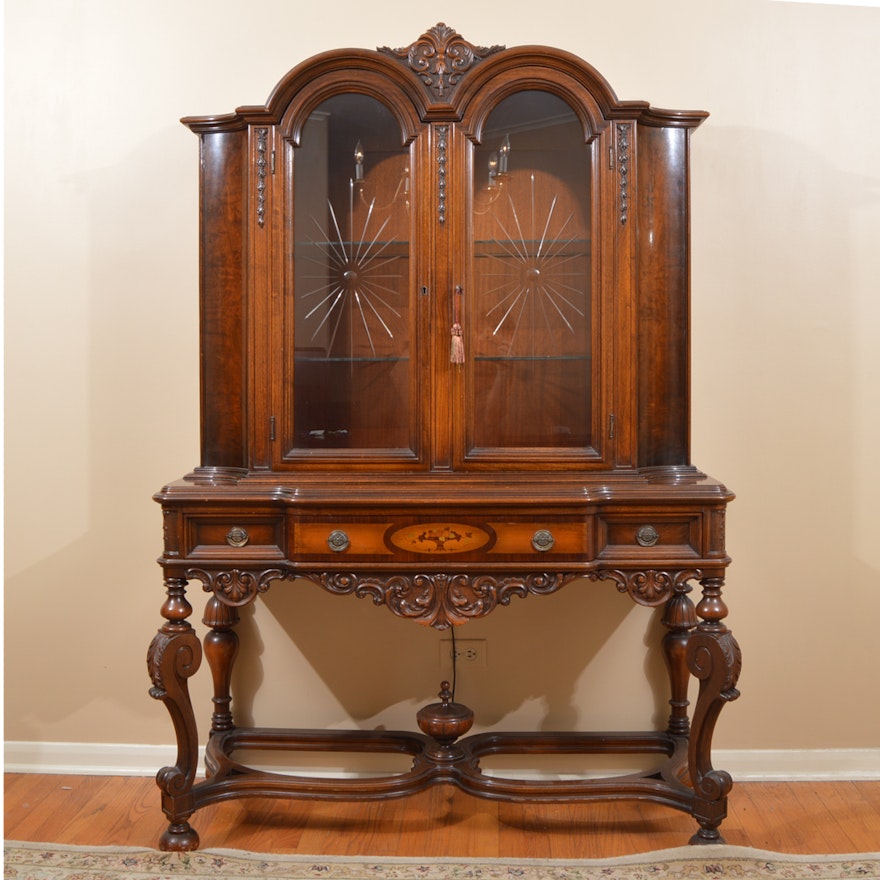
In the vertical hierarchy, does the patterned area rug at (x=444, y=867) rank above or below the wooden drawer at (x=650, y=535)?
below

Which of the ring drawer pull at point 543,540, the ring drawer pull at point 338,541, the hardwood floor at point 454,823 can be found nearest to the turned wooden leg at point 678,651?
the hardwood floor at point 454,823

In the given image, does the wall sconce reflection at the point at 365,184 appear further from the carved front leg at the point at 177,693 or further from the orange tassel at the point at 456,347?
the carved front leg at the point at 177,693

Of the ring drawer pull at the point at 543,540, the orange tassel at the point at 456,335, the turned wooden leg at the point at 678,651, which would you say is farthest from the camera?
the turned wooden leg at the point at 678,651

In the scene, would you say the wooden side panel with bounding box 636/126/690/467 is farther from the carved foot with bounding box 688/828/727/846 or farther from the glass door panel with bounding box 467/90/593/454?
the carved foot with bounding box 688/828/727/846

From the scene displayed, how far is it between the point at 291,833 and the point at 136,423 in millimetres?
1130

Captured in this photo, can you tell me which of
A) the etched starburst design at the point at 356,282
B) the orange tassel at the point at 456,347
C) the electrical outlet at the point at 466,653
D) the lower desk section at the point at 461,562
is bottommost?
the electrical outlet at the point at 466,653

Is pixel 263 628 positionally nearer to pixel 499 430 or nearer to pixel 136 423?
pixel 136 423

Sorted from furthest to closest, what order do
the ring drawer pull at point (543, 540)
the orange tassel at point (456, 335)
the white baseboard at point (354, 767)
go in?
the white baseboard at point (354, 767), the orange tassel at point (456, 335), the ring drawer pull at point (543, 540)

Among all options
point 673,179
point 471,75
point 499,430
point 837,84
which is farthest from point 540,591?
point 837,84

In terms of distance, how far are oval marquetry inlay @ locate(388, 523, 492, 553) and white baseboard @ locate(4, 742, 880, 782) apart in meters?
0.86

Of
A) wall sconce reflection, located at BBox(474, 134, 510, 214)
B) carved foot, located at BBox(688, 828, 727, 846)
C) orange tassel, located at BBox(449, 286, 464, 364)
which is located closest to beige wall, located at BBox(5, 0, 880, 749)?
carved foot, located at BBox(688, 828, 727, 846)

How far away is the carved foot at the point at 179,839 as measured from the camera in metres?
2.08

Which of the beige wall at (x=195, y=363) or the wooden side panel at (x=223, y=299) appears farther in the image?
the beige wall at (x=195, y=363)

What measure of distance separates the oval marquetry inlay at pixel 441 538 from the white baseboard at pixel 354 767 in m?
0.86
